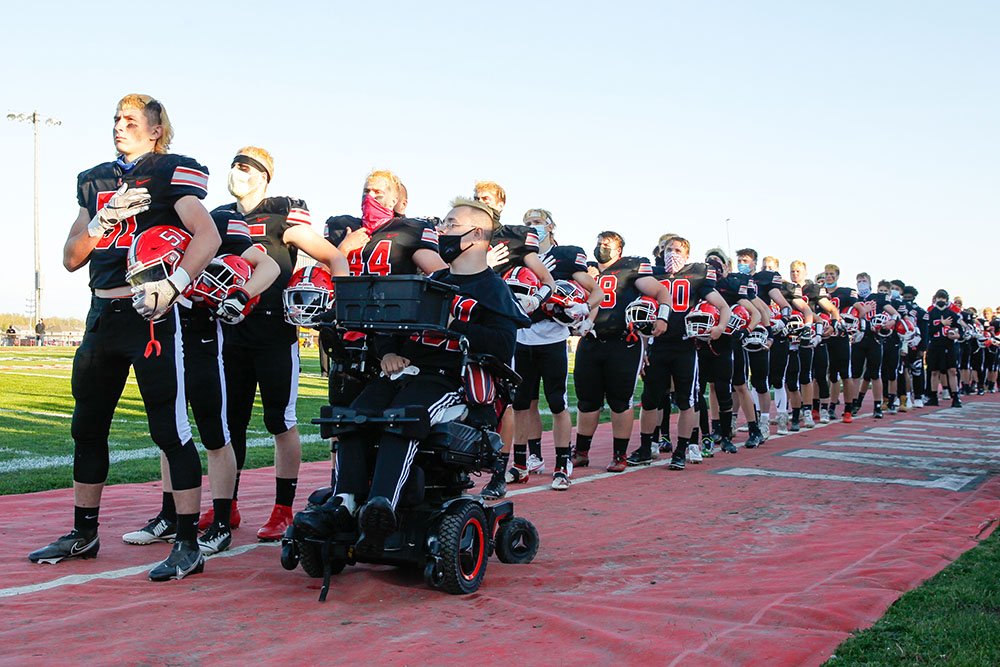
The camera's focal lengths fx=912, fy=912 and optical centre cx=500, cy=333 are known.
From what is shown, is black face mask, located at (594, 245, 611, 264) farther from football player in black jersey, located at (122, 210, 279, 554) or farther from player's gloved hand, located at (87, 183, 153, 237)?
player's gloved hand, located at (87, 183, 153, 237)

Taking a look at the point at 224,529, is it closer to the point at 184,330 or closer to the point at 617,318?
the point at 184,330

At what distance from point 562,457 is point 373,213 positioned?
300 cm

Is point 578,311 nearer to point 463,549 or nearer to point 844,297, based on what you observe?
point 463,549

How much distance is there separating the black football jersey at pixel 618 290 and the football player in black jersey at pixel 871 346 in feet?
→ 28.0

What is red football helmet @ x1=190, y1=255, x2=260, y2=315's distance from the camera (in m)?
5.15

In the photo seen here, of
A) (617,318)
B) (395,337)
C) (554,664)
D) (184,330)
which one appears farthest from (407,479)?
(617,318)

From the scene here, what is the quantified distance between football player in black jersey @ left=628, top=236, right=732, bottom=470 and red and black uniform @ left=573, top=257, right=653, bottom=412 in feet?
1.72

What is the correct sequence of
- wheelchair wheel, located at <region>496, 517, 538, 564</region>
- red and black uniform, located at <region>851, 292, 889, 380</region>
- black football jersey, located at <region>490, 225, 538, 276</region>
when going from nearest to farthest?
wheelchair wheel, located at <region>496, 517, 538, 564</region>, black football jersey, located at <region>490, 225, 538, 276</region>, red and black uniform, located at <region>851, 292, 889, 380</region>

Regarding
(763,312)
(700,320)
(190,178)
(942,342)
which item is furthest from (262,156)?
(942,342)

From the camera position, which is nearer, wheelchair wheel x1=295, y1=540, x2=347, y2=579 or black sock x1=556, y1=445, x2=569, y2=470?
wheelchair wheel x1=295, y1=540, x2=347, y2=579

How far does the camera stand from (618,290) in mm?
8992

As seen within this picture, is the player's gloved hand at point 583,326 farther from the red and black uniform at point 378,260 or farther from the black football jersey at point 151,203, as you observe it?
the black football jersey at point 151,203

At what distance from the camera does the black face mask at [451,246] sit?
5.23 m

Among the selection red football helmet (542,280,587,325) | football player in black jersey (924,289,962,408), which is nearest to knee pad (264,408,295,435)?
red football helmet (542,280,587,325)
